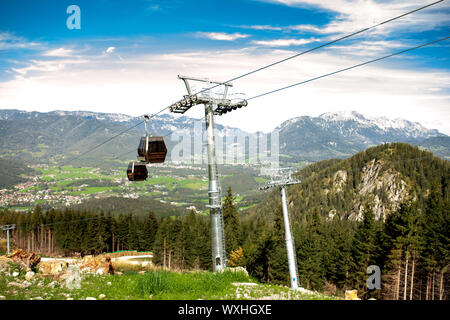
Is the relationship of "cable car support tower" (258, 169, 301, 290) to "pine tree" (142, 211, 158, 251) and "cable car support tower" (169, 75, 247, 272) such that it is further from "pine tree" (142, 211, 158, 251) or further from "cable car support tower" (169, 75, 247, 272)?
"pine tree" (142, 211, 158, 251)

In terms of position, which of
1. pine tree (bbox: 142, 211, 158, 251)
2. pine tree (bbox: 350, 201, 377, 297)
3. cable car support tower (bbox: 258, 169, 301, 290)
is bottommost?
pine tree (bbox: 142, 211, 158, 251)

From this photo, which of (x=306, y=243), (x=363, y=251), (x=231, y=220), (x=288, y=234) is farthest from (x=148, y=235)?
→ (x=288, y=234)

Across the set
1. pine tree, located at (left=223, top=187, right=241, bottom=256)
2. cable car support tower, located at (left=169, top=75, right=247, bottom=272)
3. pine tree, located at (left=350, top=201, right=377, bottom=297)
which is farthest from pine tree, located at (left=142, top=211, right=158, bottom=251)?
cable car support tower, located at (left=169, top=75, right=247, bottom=272)

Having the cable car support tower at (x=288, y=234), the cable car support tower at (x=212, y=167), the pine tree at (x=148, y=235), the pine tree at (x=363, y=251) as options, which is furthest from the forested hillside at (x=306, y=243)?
the cable car support tower at (x=212, y=167)

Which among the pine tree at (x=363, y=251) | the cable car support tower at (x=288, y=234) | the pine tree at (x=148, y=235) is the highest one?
the cable car support tower at (x=288, y=234)

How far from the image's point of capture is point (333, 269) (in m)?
47.2

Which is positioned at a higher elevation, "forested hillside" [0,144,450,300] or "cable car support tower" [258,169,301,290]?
"cable car support tower" [258,169,301,290]

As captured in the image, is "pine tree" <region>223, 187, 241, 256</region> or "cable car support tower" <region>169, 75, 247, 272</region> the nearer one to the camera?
"cable car support tower" <region>169, 75, 247, 272</region>

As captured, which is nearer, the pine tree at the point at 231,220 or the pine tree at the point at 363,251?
the pine tree at the point at 363,251

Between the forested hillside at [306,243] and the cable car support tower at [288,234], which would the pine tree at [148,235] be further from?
the cable car support tower at [288,234]

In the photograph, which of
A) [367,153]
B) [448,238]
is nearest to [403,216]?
[448,238]

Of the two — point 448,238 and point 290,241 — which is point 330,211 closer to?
point 448,238
